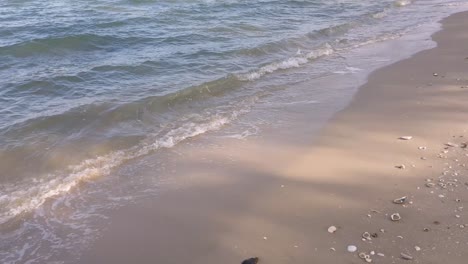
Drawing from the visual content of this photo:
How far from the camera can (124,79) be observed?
996 centimetres

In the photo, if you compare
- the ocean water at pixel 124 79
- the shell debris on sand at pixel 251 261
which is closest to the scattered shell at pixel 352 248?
the shell debris on sand at pixel 251 261

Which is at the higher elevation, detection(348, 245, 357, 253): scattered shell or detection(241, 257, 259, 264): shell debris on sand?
detection(348, 245, 357, 253): scattered shell

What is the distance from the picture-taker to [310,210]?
5004mm

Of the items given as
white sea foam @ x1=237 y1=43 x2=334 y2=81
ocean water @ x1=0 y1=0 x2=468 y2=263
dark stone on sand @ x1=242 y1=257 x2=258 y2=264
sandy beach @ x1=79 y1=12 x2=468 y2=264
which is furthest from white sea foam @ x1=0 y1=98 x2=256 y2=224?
dark stone on sand @ x1=242 y1=257 x2=258 y2=264

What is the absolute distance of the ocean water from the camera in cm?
567

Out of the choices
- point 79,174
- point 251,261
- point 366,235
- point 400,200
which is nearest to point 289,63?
point 79,174

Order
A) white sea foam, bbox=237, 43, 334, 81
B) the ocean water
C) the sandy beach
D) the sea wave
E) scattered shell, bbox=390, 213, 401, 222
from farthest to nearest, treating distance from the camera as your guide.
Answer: the sea wave
white sea foam, bbox=237, 43, 334, 81
the ocean water
scattered shell, bbox=390, 213, 401, 222
the sandy beach

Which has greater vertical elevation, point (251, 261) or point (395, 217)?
point (395, 217)

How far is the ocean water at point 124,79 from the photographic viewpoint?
5.67m

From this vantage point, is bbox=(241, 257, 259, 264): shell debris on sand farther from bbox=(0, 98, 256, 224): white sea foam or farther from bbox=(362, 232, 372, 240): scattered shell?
bbox=(0, 98, 256, 224): white sea foam

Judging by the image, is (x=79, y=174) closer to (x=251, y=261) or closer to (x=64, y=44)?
(x=251, y=261)

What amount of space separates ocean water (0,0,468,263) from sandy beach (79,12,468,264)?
23.3 inches

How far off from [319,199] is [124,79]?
608cm

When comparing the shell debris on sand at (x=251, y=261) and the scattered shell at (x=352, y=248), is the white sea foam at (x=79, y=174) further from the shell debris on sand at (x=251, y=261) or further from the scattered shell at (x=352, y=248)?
the scattered shell at (x=352, y=248)
